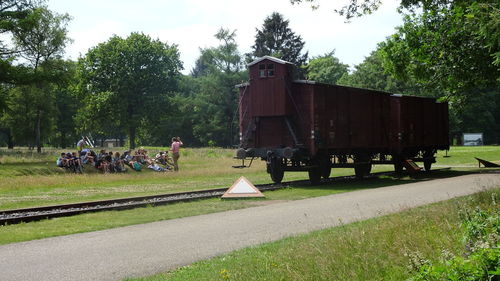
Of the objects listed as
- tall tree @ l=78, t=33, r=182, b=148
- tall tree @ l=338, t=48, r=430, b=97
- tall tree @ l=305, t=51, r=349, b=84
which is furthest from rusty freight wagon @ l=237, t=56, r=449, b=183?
tall tree @ l=305, t=51, r=349, b=84

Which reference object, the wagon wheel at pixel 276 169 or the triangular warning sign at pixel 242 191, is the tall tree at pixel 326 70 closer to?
the wagon wheel at pixel 276 169

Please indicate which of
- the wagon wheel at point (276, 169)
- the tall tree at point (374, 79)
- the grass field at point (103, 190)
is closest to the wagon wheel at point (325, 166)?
the grass field at point (103, 190)

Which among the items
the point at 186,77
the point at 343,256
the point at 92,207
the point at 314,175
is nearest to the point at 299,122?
the point at 314,175

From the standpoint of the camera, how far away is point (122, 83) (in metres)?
60.3

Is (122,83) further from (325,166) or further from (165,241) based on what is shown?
(165,241)

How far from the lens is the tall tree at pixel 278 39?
252ft

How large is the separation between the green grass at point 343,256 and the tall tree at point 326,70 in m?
75.2

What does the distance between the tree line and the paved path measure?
4842mm

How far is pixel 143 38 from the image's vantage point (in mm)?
63750

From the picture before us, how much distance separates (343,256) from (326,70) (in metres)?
79.0

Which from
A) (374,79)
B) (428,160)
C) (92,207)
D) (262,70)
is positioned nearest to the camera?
(92,207)

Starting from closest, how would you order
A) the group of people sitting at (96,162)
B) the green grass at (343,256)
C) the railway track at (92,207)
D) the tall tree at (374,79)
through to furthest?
the green grass at (343,256), the railway track at (92,207), the group of people sitting at (96,162), the tall tree at (374,79)

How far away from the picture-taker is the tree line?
20109 mm

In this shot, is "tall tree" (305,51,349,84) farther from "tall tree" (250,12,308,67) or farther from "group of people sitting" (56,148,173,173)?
"group of people sitting" (56,148,173,173)
